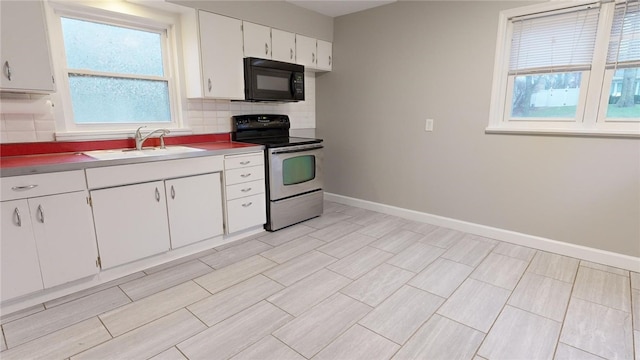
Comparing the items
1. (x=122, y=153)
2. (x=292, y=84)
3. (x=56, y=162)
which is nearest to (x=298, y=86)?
(x=292, y=84)

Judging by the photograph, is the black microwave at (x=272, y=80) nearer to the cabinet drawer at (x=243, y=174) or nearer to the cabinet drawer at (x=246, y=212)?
the cabinet drawer at (x=243, y=174)

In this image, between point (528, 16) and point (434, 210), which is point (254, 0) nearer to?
point (528, 16)

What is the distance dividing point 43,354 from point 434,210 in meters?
3.30

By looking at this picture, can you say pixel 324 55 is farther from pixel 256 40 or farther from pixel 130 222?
pixel 130 222

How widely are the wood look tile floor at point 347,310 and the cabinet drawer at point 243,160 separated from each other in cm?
76

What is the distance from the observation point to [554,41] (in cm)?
264

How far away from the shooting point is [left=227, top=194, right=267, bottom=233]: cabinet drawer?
2.96m

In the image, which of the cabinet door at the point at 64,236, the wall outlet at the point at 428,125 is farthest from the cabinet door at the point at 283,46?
the cabinet door at the point at 64,236

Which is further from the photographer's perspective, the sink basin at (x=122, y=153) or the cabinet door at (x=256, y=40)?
the cabinet door at (x=256, y=40)

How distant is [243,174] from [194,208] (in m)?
0.55

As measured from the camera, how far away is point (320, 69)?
4.02 metres

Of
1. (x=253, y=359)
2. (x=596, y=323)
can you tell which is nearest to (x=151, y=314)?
(x=253, y=359)

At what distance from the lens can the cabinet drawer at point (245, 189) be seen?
2.93 metres

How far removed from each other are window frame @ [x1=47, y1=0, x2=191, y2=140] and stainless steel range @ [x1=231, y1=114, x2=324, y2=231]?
689 millimetres
